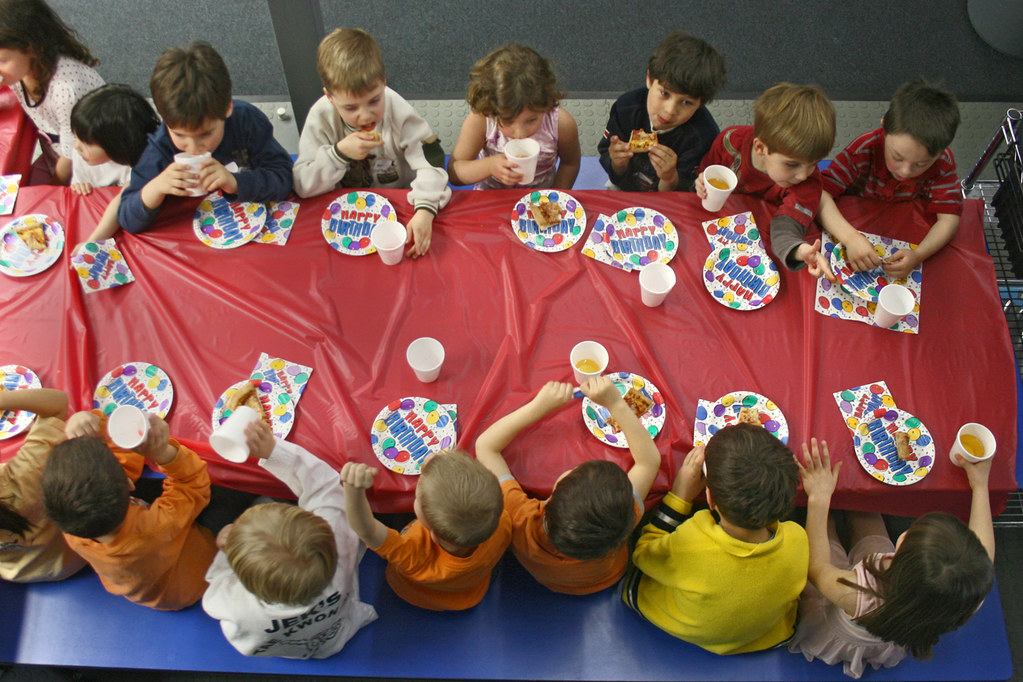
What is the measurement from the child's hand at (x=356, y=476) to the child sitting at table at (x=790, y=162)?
1.57 meters

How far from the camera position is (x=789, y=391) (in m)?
2.28

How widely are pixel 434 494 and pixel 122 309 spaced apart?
133cm

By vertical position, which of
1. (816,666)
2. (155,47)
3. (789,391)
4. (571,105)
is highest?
(155,47)

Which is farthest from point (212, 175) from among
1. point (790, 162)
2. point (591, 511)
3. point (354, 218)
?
point (790, 162)

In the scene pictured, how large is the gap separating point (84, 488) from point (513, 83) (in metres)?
1.84

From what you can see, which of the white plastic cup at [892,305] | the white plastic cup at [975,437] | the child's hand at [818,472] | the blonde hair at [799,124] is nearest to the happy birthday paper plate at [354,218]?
the blonde hair at [799,124]

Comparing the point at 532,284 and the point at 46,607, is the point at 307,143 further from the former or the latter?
the point at 46,607

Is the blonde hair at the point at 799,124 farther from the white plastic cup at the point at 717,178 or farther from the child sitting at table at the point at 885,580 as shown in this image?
the child sitting at table at the point at 885,580

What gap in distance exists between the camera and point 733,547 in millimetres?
1987

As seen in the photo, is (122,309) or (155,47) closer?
(122,309)

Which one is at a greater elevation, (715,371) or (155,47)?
(155,47)

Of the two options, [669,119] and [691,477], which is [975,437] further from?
[669,119]

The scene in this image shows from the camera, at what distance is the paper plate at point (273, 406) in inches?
84.7

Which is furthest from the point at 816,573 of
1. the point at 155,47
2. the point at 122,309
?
the point at 155,47
